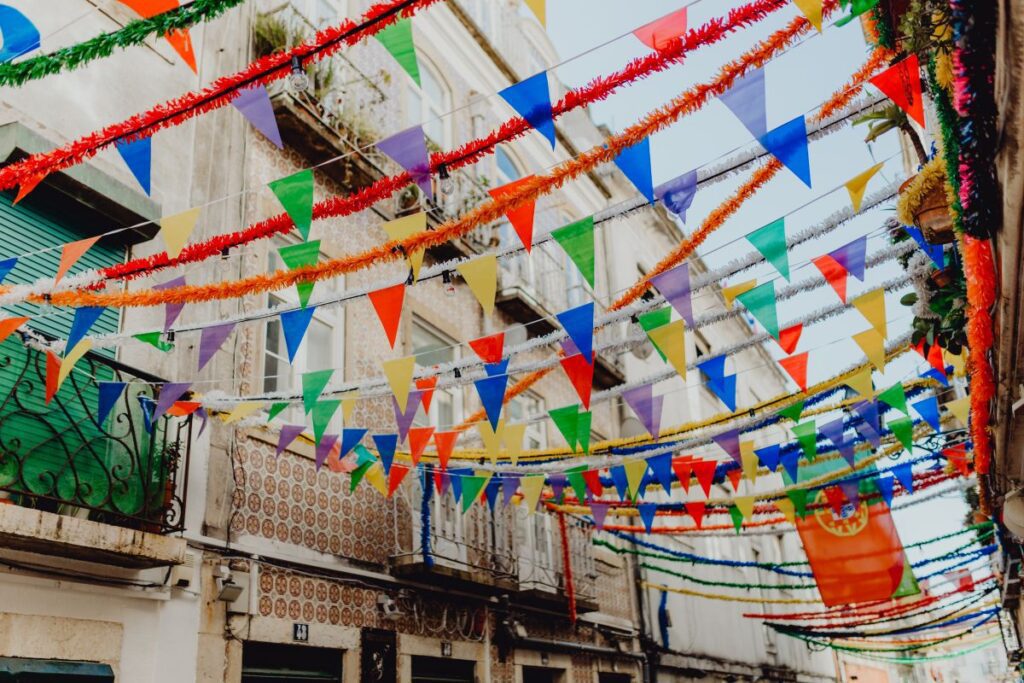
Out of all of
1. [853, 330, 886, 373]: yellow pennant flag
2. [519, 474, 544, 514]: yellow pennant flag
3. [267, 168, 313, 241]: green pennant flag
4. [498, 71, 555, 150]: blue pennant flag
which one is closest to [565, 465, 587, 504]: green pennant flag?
[519, 474, 544, 514]: yellow pennant flag

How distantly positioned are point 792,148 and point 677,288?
1.10 m

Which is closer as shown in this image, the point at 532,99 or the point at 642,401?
the point at 532,99

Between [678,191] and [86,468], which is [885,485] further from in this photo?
[86,468]

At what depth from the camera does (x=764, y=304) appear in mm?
4508

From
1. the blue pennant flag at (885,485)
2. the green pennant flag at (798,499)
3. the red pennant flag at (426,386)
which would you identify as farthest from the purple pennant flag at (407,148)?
the blue pennant flag at (885,485)

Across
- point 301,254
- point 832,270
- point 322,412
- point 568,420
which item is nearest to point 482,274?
point 301,254

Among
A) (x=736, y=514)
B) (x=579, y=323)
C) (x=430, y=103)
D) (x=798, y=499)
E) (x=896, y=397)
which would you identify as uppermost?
(x=430, y=103)

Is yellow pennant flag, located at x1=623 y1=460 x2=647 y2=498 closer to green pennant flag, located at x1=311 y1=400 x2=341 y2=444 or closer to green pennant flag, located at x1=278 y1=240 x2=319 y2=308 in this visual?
green pennant flag, located at x1=311 y1=400 x2=341 y2=444

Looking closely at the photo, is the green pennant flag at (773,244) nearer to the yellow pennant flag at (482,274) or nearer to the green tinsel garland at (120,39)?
the yellow pennant flag at (482,274)

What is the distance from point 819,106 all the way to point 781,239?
589mm

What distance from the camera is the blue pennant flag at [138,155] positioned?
134 inches

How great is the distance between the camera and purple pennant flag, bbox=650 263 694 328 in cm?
419

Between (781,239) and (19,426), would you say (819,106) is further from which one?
(19,426)

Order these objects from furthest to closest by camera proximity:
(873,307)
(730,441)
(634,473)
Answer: (634,473), (730,441), (873,307)
